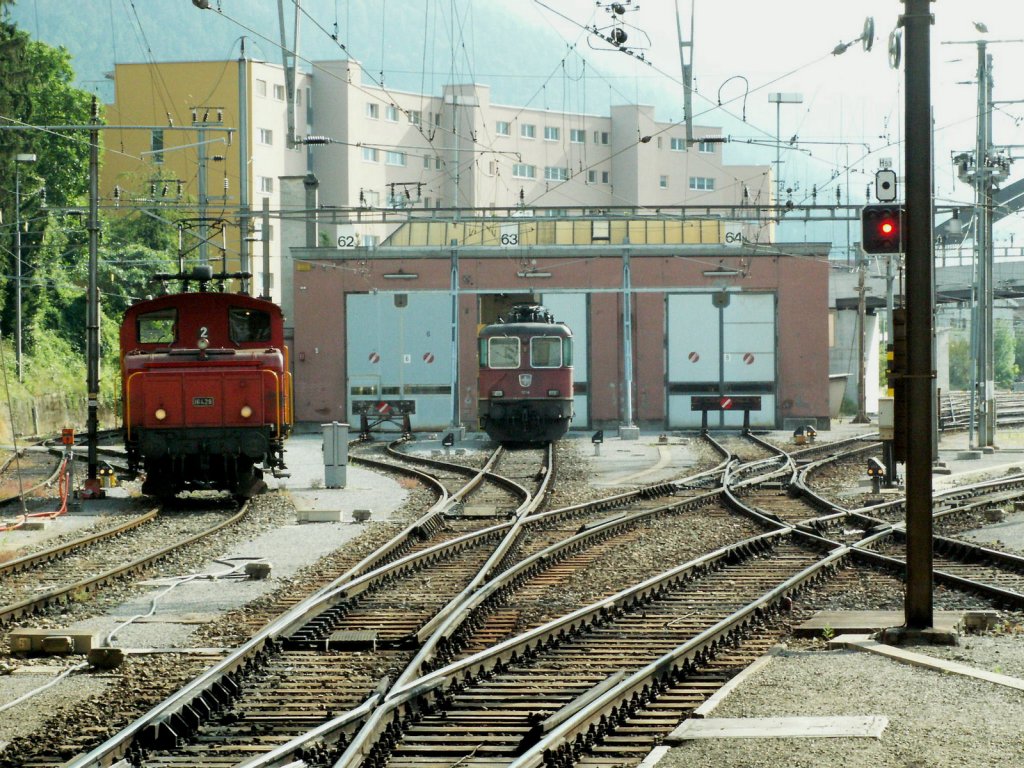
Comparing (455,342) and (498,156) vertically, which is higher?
(498,156)

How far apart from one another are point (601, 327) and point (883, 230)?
32.0m

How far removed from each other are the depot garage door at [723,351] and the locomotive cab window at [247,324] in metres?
25.1

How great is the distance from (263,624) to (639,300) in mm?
34887

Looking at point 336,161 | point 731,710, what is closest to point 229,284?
point 336,161

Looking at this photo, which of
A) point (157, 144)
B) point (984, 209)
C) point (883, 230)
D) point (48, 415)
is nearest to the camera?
point (883, 230)

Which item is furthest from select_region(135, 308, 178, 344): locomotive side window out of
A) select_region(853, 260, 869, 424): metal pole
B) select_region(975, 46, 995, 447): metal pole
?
select_region(853, 260, 869, 424): metal pole

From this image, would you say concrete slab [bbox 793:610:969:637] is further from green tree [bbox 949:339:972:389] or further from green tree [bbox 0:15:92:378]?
green tree [bbox 949:339:972:389]

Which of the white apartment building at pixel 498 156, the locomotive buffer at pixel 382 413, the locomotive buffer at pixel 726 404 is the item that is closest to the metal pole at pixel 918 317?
the locomotive buffer at pixel 382 413

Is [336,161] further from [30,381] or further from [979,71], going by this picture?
[979,71]

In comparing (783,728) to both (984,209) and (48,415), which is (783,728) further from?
(48,415)

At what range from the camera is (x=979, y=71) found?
3228 centimetres

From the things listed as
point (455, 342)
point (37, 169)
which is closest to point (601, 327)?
point (455, 342)

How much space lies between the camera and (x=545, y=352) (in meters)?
35.1

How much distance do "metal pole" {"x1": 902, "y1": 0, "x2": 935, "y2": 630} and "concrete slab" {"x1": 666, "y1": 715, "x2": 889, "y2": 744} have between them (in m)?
2.70
